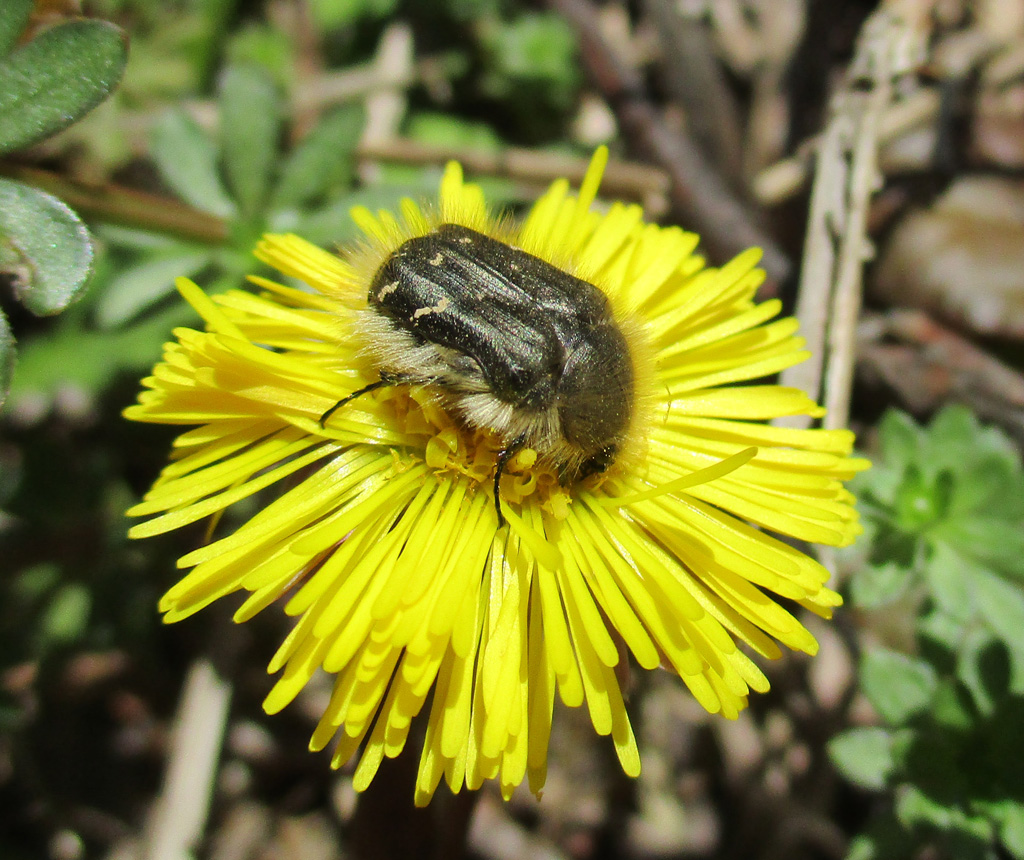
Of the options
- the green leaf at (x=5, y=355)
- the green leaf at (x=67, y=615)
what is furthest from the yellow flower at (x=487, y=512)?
the green leaf at (x=67, y=615)

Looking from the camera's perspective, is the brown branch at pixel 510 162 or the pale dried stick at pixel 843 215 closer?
the pale dried stick at pixel 843 215

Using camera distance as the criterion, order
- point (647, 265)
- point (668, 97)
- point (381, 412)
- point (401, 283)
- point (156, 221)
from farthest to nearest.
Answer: point (668, 97) < point (156, 221) < point (647, 265) < point (381, 412) < point (401, 283)

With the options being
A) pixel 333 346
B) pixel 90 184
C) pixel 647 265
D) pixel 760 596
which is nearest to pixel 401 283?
pixel 333 346

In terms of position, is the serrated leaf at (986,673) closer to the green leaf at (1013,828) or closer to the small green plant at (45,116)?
the green leaf at (1013,828)

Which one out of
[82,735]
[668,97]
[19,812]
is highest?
[668,97]

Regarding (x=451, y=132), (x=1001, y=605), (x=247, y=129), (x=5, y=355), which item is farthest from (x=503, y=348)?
(x=451, y=132)

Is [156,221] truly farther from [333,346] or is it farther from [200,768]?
[200,768]

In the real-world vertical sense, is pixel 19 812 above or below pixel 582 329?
below
